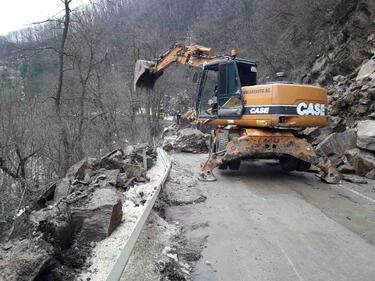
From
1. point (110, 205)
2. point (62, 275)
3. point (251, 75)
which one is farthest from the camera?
point (251, 75)

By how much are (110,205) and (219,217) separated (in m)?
2.13

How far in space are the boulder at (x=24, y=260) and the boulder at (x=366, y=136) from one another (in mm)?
8125

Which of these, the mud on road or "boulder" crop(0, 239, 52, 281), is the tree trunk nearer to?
the mud on road

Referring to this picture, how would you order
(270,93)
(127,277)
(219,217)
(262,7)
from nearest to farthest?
(127,277) → (219,217) → (270,93) → (262,7)

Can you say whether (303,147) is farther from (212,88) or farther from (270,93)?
(212,88)

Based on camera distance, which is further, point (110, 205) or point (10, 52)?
point (10, 52)

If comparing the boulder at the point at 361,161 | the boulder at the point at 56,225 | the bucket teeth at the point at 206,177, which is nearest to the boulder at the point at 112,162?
the bucket teeth at the point at 206,177

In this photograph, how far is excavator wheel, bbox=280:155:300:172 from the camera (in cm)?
1002

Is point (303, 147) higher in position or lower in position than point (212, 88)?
lower

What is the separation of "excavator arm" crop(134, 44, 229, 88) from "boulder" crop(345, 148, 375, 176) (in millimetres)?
4839

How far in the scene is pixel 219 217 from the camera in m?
6.36

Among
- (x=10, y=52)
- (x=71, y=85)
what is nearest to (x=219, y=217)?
(x=10, y=52)

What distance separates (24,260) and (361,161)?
8274mm

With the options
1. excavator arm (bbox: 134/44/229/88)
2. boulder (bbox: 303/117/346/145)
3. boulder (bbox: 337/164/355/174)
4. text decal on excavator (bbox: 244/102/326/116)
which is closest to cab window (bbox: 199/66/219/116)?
excavator arm (bbox: 134/44/229/88)
